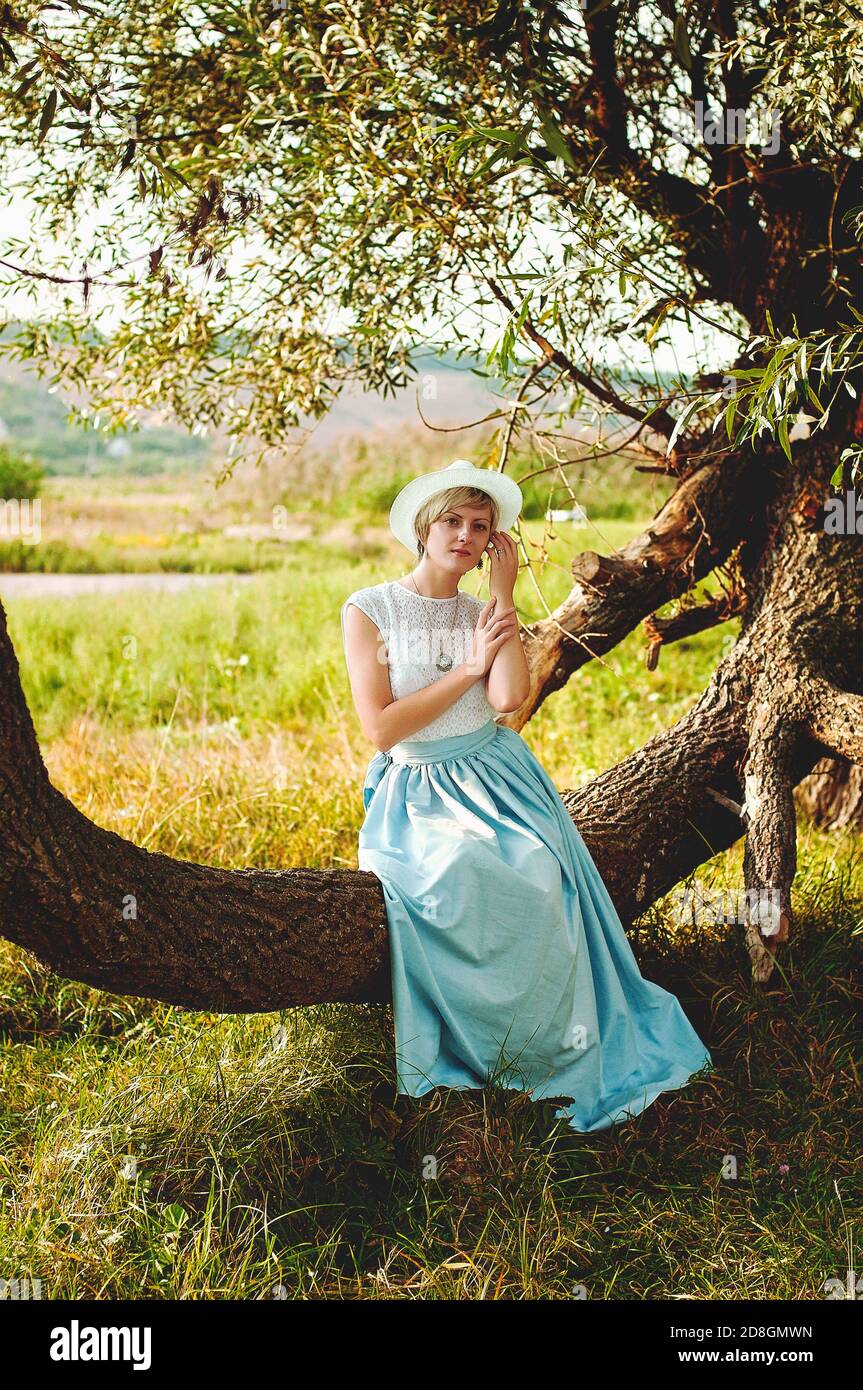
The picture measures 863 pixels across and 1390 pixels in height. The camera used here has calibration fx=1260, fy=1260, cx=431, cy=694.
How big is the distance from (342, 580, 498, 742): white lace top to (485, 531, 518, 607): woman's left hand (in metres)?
0.17

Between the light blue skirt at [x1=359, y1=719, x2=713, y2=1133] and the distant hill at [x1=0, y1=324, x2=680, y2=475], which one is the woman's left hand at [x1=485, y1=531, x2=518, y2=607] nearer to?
the light blue skirt at [x1=359, y1=719, x2=713, y2=1133]

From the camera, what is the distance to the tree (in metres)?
3.88

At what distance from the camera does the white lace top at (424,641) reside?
357 centimetres

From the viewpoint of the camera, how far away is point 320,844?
17.1 feet

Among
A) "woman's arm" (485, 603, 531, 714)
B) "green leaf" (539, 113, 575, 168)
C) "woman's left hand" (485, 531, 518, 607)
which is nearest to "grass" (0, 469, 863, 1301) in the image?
"woman's arm" (485, 603, 531, 714)

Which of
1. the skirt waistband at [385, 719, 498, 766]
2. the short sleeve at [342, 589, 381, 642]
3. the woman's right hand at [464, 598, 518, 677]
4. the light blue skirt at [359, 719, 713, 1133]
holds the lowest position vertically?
the light blue skirt at [359, 719, 713, 1133]

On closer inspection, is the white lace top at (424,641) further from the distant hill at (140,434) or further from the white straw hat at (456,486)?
the distant hill at (140,434)

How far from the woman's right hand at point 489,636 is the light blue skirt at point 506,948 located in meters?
0.26

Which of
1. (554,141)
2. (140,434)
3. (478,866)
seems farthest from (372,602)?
(140,434)

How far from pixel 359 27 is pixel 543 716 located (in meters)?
4.49

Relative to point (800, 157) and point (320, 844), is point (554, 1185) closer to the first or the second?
point (320, 844)

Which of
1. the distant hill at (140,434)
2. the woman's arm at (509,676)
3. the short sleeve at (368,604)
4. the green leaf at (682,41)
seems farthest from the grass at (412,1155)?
the distant hill at (140,434)

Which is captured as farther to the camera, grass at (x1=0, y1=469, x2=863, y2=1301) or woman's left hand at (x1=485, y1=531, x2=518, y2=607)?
woman's left hand at (x1=485, y1=531, x2=518, y2=607)

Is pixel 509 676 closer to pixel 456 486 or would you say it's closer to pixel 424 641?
pixel 424 641
